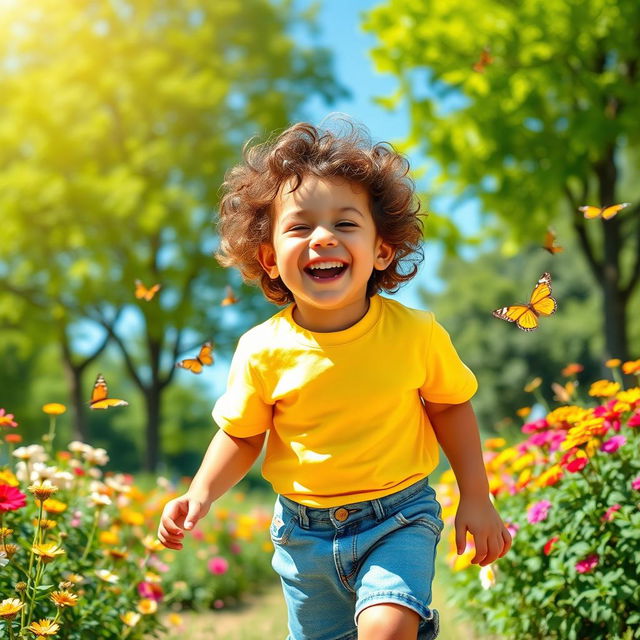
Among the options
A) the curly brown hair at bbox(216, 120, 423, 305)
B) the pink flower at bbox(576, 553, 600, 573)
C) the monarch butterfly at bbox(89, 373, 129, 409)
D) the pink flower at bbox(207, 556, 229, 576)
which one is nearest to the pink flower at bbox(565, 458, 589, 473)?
the pink flower at bbox(576, 553, 600, 573)

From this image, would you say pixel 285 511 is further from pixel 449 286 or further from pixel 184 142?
pixel 449 286

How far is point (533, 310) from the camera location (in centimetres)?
240

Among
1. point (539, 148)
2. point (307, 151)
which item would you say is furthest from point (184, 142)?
point (307, 151)

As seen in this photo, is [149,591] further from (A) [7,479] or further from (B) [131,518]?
(A) [7,479]

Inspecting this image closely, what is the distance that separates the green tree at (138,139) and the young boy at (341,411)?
1119 cm

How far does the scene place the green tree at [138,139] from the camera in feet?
44.3

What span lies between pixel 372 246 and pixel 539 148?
783cm

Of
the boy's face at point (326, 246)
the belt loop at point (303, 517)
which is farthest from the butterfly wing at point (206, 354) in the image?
the belt loop at point (303, 517)

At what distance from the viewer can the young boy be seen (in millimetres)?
2090

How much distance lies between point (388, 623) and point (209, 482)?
2.17 feet

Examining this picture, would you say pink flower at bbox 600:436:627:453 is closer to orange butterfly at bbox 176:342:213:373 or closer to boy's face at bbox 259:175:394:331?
boy's face at bbox 259:175:394:331

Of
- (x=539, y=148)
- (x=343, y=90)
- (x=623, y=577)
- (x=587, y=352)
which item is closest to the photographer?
(x=623, y=577)

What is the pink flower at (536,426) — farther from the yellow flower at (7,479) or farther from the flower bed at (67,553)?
the yellow flower at (7,479)

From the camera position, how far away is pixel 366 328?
2.21m
